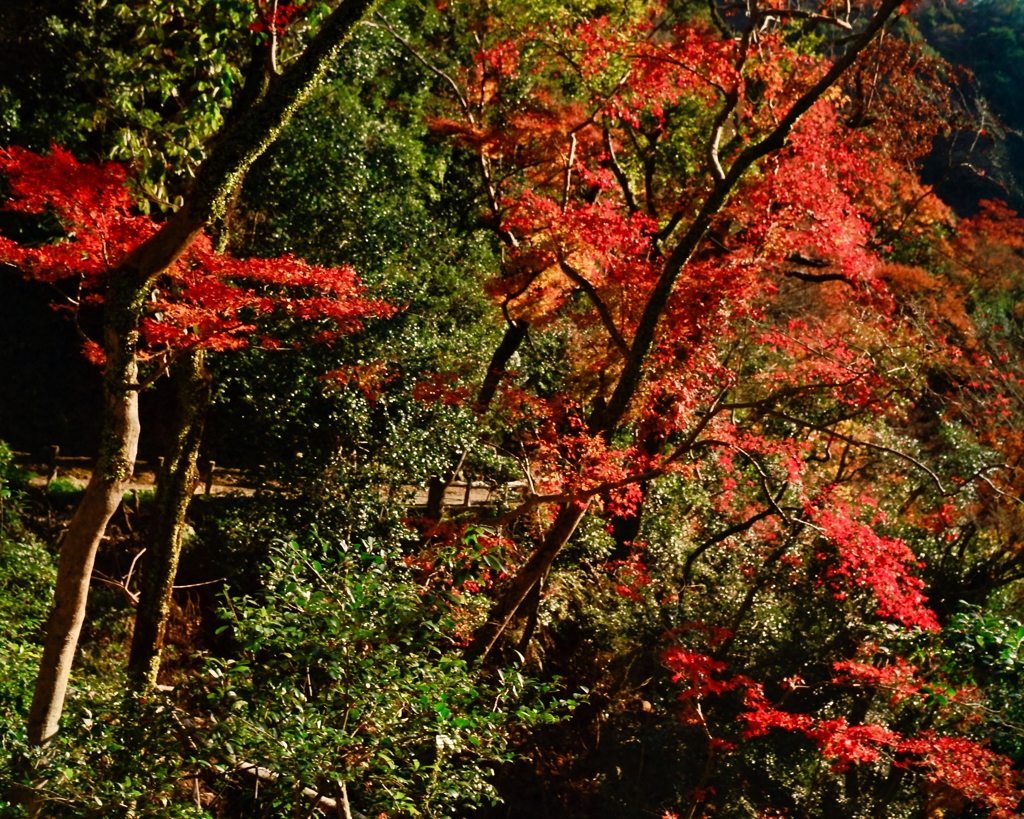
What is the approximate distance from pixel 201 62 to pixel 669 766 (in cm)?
799

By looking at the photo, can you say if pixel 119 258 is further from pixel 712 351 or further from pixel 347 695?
pixel 712 351

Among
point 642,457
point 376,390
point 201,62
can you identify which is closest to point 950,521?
point 642,457

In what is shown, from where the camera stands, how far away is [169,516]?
6.53 metres

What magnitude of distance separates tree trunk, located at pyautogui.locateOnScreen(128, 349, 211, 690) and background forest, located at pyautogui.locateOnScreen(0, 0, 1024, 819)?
4 cm

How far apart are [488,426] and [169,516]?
382 cm

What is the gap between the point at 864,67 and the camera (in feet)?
31.9

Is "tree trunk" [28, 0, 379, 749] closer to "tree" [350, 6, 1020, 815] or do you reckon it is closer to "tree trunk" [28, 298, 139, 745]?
Answer: "tree trunk" [28, 298, 139, 745]

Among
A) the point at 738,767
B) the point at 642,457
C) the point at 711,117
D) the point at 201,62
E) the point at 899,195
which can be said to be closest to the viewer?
the point at 201,62

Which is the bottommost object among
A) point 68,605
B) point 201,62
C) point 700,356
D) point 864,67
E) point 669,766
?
point 669,766

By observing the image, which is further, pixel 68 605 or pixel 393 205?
pixel 393 205

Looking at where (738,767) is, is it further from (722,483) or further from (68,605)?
(68,605)

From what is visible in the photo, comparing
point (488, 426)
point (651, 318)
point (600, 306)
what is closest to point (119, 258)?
point (651, 318)

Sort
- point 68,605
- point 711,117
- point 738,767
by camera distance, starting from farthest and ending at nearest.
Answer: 1. point 711,117
2. point 738,767
3. point 68,605

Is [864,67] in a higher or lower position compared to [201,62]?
higher
